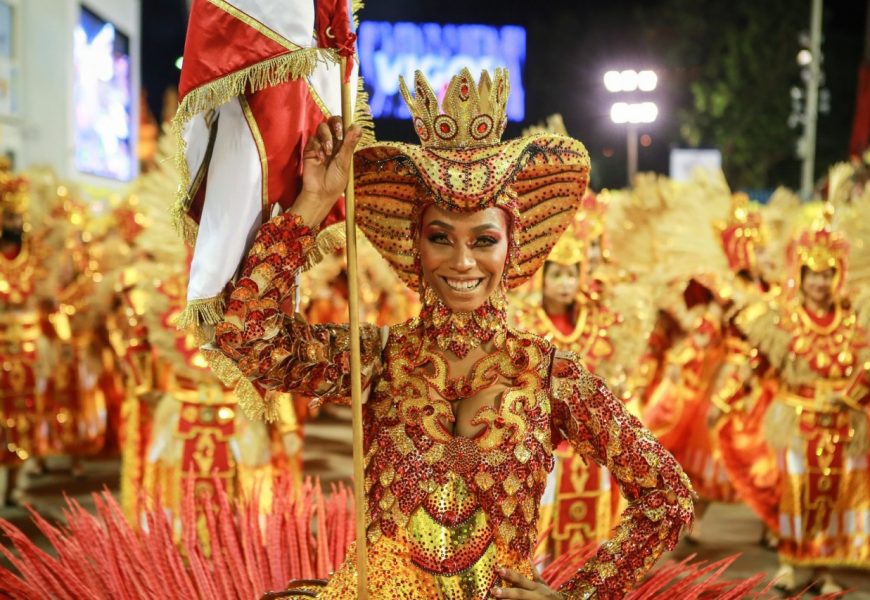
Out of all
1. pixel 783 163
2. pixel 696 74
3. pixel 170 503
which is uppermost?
pixel 696 74

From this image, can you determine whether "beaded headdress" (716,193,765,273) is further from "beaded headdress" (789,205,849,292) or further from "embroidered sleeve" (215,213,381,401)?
"embroidered sleeve" (215,213,381,401)

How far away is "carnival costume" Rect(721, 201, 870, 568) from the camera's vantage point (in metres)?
5.65

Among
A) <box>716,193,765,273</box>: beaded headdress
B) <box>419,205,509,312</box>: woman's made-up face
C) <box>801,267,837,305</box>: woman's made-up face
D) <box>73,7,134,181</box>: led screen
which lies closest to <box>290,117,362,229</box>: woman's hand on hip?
<box>419,205,509,312</box>: woman's made-up face

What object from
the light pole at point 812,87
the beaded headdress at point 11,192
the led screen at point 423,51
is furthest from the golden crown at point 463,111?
the led screen at point 423,51

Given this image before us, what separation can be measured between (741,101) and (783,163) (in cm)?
286

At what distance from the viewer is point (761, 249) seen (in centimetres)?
720

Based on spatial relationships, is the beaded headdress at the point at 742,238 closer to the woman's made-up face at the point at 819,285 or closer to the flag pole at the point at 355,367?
the woman's made-up face at the point at 819,285

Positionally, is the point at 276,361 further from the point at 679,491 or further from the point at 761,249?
the point at 761,249

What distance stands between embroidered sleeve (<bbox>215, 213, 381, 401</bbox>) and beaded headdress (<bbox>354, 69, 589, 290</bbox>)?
267 mm

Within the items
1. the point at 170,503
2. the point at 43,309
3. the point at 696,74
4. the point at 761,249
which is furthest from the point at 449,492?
the point at 696,74

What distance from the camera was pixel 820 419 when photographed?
5.71m

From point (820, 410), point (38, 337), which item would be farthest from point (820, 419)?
point (38, 337)

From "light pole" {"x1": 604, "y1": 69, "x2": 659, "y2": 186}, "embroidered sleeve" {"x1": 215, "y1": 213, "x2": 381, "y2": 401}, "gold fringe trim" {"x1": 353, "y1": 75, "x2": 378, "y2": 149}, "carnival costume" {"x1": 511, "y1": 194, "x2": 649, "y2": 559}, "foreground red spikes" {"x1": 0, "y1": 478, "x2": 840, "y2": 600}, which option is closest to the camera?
"embroidered sleeve" {"x1": 215, "y1": 213, "x2": 381, "y2": 401}

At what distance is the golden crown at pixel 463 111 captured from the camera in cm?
223
